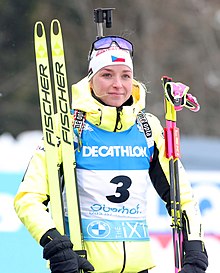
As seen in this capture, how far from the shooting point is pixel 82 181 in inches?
201

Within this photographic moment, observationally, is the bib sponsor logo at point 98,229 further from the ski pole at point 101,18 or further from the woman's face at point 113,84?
the ski pole at point 101,18

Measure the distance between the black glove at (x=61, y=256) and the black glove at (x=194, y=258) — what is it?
531mm

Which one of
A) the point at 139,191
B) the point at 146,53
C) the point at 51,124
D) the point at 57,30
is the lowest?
the point at 139,191

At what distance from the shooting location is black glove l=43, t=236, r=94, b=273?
4.81 metres

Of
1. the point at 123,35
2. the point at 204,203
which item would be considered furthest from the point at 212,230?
the point at 123,35

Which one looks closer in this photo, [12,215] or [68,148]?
[68,148]

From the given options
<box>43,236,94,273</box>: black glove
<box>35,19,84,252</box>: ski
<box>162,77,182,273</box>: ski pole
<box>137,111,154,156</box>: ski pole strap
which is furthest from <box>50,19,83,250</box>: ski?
<box>162,77,182,273</box>: ski pole

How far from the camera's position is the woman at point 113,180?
16.5ft

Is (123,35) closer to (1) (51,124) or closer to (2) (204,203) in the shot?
(1) (51,124)

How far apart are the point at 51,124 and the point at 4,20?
13261 mm

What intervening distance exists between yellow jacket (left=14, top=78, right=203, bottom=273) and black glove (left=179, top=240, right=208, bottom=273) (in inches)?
1.8

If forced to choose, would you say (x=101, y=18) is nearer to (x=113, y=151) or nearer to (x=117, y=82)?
(x=117, y=82)

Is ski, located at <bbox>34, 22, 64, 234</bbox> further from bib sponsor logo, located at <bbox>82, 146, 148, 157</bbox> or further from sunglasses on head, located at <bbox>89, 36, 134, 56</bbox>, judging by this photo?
sunglasses on head, located at <bbox>89, 36, 134, 56</bbox>

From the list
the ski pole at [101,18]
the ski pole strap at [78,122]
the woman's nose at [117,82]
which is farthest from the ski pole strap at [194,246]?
the ski pole at [101,18]
